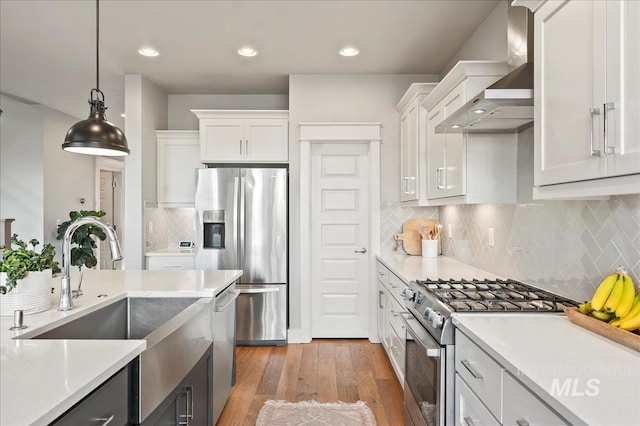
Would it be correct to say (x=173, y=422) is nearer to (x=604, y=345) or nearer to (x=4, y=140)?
(x=604, y=345)

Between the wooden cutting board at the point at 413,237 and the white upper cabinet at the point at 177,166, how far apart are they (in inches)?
94.8

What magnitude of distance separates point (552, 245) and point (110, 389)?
2.13 m

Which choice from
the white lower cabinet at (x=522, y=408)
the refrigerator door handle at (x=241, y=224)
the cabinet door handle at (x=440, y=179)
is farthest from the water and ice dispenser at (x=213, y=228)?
the white lower cabinet at (x=522, y=408)

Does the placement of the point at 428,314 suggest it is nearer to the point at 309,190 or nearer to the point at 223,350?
the point at 223,350

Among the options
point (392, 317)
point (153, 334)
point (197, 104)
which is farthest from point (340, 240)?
point (153, 334)

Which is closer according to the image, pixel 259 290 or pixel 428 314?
pixel 428 314

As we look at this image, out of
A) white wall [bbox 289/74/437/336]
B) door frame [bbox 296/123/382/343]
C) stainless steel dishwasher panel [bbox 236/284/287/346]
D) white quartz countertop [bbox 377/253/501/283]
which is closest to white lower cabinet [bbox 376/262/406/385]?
white quartz countertop [bbox 377/253/501/283]

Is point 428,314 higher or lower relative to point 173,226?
lower

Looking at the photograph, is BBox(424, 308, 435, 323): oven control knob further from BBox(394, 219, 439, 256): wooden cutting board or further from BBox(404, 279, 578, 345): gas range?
BBox(394, 219, 439, 256): wooden cutting board

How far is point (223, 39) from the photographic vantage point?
3.41 metres

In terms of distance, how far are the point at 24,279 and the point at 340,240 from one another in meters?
3.13

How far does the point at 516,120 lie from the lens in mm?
2186

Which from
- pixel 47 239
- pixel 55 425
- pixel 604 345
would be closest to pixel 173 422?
pixel 55 425

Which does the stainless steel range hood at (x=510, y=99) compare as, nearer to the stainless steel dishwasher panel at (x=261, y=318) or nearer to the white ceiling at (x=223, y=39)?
the white ceiling at (x=223, y=39)
